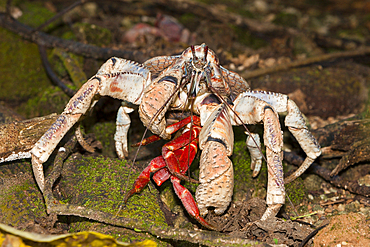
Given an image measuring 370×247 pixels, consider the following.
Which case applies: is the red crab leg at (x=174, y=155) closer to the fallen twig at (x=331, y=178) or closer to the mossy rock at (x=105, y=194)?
the mossy rock at (x=105, y=194)

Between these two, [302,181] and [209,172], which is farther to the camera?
[302,181]

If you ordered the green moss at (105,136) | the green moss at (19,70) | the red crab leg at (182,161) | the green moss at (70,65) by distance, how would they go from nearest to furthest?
the red crab leg at (182,161) < the green moss at (105,136) < the green moss at (70,65) < the green moss at (19,70)

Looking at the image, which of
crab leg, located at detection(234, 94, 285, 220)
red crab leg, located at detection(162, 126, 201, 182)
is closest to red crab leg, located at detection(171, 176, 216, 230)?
red crab leg, located at detection(162, 126, 201, 182)

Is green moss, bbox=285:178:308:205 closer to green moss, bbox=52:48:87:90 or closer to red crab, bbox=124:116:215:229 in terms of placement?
red crab, bbox=124:116:215:229

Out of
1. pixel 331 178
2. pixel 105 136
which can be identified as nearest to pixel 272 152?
pixel 331 178

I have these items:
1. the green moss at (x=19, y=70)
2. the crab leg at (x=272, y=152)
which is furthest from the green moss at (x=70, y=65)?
the crab leg at (x=272, y=152)

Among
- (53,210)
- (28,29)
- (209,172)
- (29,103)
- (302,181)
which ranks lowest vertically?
(302,181)

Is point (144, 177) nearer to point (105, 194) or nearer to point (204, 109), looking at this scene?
point (105, 194)

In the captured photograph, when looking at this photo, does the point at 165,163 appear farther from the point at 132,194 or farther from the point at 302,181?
the point at 302,181

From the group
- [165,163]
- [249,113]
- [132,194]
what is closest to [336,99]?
[249,113]
